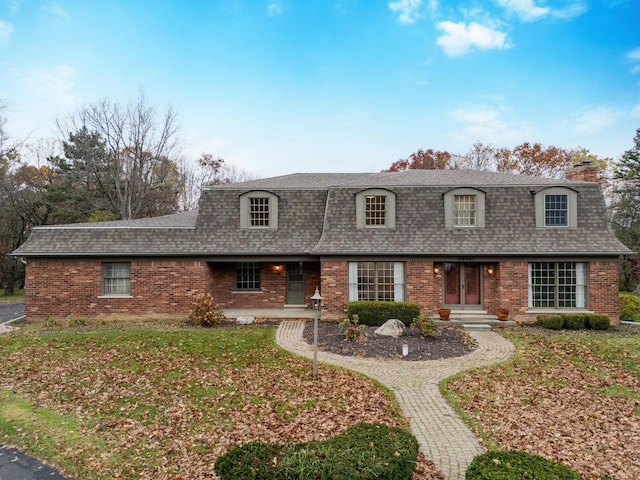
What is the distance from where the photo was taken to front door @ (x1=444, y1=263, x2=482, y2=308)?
48.8ft

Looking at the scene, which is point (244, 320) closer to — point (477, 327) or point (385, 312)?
point (385, 312)

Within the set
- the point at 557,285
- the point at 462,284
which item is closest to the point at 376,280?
the point at 462,284

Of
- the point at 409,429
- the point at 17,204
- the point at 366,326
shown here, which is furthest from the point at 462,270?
the point at 17,204

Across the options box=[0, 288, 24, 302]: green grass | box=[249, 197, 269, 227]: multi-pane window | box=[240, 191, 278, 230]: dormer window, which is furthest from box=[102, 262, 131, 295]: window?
box=[0, 288, 24, 302]: green grass

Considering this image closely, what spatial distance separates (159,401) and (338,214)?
10042 mm

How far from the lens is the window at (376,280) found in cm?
1438

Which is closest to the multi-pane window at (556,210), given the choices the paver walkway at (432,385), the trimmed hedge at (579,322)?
the trimmed hedge at (579,322)

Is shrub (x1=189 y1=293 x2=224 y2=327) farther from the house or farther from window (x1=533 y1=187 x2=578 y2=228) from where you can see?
window (x1=533 y1=187 x2=578 y2=228)

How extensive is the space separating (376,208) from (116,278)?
1155 centimetres

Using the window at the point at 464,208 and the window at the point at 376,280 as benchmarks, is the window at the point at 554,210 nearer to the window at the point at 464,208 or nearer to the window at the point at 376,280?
the window at the point at 464,208

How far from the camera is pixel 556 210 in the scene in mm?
14344

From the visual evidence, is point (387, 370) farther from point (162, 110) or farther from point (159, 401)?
point (162, 110)

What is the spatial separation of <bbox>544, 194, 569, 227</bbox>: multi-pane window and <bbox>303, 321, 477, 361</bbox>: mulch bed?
6.33 m

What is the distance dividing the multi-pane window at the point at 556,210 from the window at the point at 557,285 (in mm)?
1711
